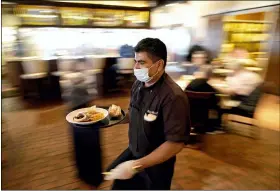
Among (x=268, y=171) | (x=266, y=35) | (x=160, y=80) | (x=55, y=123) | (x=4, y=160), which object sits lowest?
(x=268, y=171)

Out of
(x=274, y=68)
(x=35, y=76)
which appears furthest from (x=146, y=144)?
(x=274, y=68)

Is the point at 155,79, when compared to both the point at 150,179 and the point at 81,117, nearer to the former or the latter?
the point at 81,117

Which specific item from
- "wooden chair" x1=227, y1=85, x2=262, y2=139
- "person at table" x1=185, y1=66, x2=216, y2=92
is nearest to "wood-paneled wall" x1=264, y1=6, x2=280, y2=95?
"wooden chair" x1=227, y1=85, x2=262, y2=139

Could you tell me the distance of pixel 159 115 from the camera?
918mm

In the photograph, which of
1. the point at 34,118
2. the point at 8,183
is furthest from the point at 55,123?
the point at 8,183

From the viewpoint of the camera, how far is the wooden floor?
69.1 inches

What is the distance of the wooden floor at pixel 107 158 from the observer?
5.75 ft

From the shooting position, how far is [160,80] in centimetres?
93

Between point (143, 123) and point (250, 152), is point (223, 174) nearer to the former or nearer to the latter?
point (250, 152)

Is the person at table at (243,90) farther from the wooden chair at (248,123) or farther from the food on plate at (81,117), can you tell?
the food on plate at (81,117)

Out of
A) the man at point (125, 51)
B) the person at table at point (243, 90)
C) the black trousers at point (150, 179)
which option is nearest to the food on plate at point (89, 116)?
the black trousers at point (150, 179)

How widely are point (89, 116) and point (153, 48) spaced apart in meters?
0.43

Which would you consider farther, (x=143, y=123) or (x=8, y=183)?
(x=8, y=183)

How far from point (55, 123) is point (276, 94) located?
3929 mm
